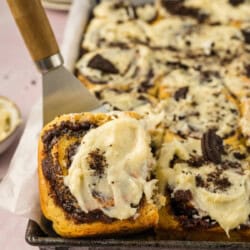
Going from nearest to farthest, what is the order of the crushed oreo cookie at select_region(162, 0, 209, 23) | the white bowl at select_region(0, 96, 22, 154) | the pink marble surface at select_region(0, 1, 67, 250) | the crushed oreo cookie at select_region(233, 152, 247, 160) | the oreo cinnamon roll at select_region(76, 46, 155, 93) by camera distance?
1. the crushed oreo cookie at select_region(233, 152, 247, 160)
2. the pink marble surface at select_region(0, 1, 67, 250)
3. the white bowl at select_region(0, 96, 22, 154)
4. the oreo cinnamon roll at select_region(76, 46, 155, 93)
5. the crushed oreo cookie at select_region(162, 0, 209, 23)

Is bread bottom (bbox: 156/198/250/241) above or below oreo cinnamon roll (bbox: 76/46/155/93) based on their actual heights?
below

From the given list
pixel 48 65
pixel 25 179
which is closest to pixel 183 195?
pixel 25 179

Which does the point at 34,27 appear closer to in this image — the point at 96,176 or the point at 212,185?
the point at 96,176

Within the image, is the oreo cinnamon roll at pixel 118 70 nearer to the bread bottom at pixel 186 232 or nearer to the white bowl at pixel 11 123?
the white bowl at pixel 11 123

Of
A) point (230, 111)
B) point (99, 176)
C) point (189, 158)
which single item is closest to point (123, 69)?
point (230, 111)

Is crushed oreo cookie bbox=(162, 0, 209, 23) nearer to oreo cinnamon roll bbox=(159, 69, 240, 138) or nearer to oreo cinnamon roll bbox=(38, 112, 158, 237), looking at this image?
oreo cinnamon roll bbox=(159, 69, 240, 138)

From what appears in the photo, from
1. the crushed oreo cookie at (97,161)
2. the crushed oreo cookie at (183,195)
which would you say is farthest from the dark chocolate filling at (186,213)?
the crushed oreo cookie at (97,161)

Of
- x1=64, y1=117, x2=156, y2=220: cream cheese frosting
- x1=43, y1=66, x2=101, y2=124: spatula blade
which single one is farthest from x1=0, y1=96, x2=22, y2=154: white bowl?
x1=64, y1=117, x2=156, y2=220: cream cheese frosting
